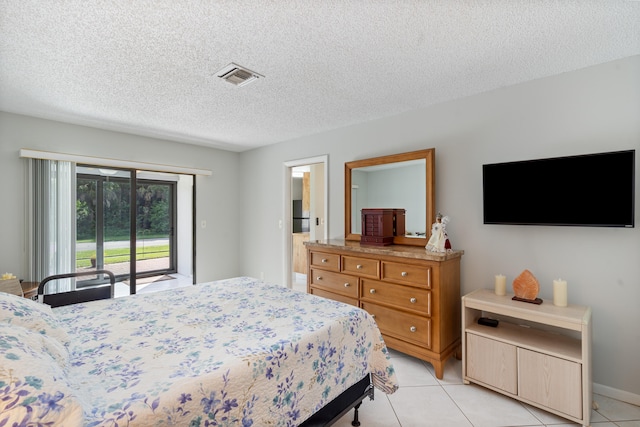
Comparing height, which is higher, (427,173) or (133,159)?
(133,159)

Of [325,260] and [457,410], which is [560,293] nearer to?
[457,410]

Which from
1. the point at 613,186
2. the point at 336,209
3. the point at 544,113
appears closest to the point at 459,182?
the point at 544,113

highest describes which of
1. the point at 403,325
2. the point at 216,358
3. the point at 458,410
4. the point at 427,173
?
the point at 427,173

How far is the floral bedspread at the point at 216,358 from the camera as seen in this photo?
3.38ft

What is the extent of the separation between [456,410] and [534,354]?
64cm

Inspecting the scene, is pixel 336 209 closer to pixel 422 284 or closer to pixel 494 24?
pixel 422 284

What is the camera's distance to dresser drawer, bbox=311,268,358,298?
9.68 ft

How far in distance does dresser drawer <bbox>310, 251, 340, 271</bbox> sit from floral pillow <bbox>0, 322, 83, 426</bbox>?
2372mm

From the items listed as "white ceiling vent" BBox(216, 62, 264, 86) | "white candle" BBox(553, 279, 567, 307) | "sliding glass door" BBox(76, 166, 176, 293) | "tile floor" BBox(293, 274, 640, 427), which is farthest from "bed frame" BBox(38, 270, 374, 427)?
"white ceiling vent" BBox(216, 62, 264, 86)

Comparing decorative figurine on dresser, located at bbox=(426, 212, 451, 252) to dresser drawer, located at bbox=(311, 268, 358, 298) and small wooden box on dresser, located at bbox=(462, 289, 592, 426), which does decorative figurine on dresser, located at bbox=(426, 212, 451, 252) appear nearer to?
small wooden box on dresser, located at bbox=(462, 289, 592, 426)

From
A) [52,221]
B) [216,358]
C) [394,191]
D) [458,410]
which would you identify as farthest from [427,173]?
[52,221]

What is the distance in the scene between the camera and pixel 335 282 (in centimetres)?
310

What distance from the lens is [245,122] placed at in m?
3.51

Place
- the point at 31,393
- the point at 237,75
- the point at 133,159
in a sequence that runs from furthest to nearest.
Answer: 1. the point at 133,159
2. the point at 237,75
3. the point at 31,393
